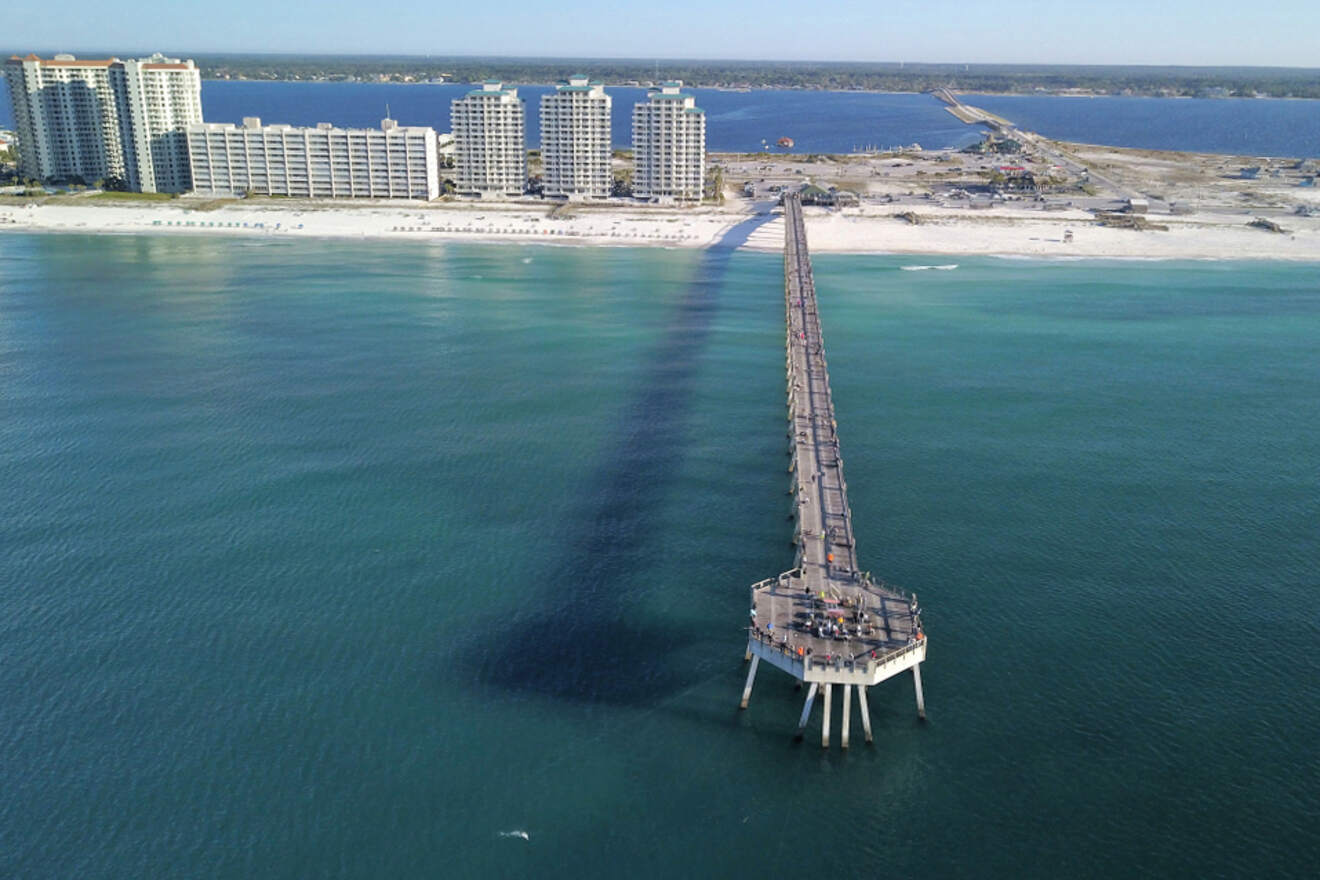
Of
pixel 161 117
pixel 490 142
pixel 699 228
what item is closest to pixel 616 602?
pixel 699 228

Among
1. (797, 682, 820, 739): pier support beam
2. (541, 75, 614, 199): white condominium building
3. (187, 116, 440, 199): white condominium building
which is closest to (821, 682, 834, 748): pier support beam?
(797, 682, 820, 739): pier support beam

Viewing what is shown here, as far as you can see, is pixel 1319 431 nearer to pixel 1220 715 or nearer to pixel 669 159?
pixel 1220 715

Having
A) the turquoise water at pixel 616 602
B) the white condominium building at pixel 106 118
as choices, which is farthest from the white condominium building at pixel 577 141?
the turquoise water at pixel 616 602

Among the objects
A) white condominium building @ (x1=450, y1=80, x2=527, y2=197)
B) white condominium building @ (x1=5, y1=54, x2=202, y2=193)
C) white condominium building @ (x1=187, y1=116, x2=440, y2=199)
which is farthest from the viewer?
white condominium building @ (x1=450, y1=80, x2=527, y2=197)

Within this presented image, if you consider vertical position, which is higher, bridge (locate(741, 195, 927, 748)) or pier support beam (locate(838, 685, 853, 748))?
bridge (locate(741, 195, 927, 748))

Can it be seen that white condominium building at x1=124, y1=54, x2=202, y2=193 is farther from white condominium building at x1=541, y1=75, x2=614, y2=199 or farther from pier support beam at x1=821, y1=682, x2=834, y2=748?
pier support beam at x1=821, y1=682, x2=834, y2=748

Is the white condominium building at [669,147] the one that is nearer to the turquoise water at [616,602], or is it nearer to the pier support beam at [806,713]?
the turquoise water at [616,602]
